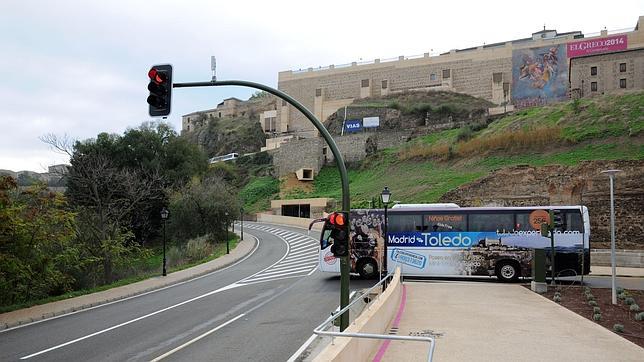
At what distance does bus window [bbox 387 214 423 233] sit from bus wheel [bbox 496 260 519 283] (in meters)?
3.76

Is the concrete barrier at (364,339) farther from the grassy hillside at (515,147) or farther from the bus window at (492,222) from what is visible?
the grassy hillside at (515,147)

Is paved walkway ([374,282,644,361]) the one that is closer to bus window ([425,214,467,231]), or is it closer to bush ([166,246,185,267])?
bus window ([425,214,467,231])

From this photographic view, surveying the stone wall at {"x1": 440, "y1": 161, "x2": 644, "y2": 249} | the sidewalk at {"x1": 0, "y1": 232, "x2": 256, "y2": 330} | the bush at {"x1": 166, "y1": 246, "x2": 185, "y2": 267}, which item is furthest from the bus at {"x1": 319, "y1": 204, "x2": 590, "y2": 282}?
the bush at {"x1": 166, "y1": 246, "x2": 185, "y2": 267}

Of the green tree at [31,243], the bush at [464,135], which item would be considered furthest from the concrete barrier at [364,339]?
the bush at [464,135]

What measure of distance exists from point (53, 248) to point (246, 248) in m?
19.8

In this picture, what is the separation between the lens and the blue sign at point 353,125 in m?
80.8

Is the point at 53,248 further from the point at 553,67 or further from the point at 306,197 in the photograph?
the point at 553,67

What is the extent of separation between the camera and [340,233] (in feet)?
35.4

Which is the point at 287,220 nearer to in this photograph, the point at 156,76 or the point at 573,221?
the point at 573,221

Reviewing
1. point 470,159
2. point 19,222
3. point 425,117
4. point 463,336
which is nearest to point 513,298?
point 463,336

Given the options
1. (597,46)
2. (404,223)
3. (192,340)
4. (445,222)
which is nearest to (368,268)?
(404,223)

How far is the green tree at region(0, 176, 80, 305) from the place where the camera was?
16436 mm

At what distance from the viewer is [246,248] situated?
4050 centimetres

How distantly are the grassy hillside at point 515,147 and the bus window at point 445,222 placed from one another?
23197 millimetres
